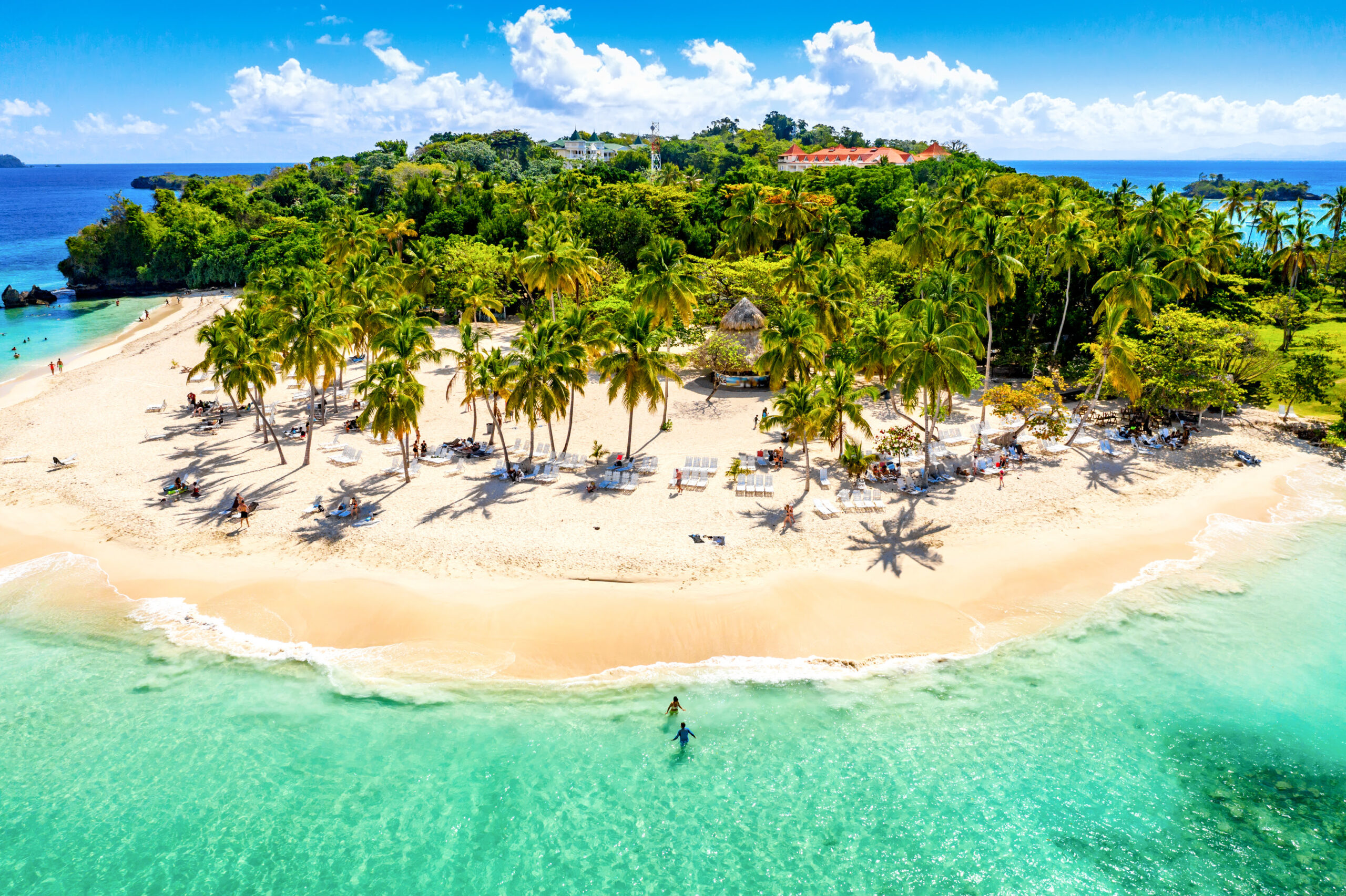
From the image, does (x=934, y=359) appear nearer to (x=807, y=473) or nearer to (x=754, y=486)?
(x=807, y=473)

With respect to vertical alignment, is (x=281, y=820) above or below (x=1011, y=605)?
below

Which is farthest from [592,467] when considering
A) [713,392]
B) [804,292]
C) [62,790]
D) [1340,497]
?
[1340,497]

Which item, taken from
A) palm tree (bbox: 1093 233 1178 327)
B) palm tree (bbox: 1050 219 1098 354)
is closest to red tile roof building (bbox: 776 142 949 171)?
palm tree (bbox: 1050 219 1098 354)

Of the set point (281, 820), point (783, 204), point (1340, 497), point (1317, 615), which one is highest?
point (783, 204)

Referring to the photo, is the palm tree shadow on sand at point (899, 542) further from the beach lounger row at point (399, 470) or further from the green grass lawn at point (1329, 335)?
the green grass lawn at point (1329, 335)

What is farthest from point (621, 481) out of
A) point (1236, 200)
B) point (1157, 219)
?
point (1236, 200)

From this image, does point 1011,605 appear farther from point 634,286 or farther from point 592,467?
point 634,286
